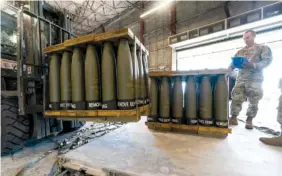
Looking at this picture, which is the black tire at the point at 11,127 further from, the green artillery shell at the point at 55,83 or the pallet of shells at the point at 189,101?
the pallet of shells at the point at 189,101

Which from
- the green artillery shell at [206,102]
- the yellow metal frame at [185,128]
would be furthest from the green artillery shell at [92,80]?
the green artillery shell at [206,102]

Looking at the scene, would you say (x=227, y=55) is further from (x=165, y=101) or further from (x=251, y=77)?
(x=165, y=101)

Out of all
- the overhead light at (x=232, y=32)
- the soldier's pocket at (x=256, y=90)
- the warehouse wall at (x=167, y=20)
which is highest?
the warehouse wall at (x=167, y=20)

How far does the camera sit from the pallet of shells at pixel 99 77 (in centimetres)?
161

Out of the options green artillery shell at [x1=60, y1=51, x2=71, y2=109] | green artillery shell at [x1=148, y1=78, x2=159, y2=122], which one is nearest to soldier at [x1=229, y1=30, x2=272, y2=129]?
green artillery shell at [x1=148, y1=78, x2=159, y2=122]

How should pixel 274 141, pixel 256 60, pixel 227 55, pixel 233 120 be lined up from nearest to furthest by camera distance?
pixel 274 141 < pixel 256 60 < pixel 233 120 < pixel 227 55

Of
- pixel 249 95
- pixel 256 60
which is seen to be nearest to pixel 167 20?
pixel 256 60

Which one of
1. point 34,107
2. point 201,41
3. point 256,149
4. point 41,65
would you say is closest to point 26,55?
point 41,65

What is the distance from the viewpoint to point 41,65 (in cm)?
265

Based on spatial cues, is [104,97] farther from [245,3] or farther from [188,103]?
[245,3]

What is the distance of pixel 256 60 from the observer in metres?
2.73

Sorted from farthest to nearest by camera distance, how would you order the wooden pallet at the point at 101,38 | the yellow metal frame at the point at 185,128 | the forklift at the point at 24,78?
the forklift at the point at 24,78 → the yellow metal frame at the point at 185,128 → the wooden pallet at the point at 101,38

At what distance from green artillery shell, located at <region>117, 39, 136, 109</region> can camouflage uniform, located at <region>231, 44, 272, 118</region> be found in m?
2.32

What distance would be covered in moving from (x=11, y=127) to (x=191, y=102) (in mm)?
2812
